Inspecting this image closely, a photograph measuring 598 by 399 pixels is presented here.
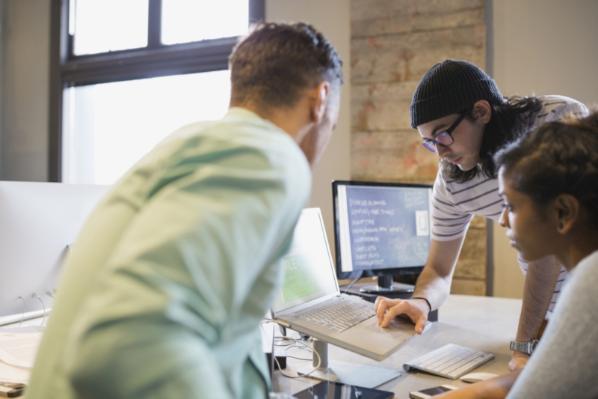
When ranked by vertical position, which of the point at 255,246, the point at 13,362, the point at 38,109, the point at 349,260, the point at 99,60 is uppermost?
the point at 99,60

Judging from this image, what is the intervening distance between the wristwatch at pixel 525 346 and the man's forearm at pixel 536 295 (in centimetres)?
3

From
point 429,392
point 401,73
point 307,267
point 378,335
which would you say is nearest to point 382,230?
point 307,267

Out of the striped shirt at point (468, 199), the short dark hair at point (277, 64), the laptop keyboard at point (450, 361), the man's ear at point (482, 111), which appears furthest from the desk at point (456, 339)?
the short dark hair at point (277, 64)

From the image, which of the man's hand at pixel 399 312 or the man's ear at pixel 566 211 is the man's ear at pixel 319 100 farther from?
the man's hand at pixel 399 312

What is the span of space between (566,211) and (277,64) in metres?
0.52

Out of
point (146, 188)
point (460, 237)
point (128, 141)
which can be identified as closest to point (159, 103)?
point (128, 141)

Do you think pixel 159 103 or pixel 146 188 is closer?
pixel 146 188

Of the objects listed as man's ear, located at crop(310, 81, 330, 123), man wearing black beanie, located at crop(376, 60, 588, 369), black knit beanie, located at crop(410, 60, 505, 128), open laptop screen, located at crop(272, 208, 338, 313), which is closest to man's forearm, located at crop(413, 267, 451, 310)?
man wearing black beanie, located at crop(376, 60, 588, 369)

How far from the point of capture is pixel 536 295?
4.85 ft

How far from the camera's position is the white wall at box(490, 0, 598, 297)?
8.51 ft

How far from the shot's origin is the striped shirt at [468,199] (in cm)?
147

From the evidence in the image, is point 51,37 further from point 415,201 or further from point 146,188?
point 146,188

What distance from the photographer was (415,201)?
7.46 ft

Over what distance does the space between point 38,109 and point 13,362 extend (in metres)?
3.15
